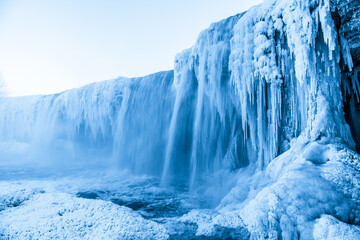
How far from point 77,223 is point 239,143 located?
5575 millimetres

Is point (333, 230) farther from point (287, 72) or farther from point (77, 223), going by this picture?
point (287, 72)

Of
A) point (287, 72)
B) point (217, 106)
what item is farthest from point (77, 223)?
point (217, 106)

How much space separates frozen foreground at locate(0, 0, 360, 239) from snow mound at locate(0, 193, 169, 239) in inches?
0.6

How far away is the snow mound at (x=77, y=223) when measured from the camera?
2063 millimetres

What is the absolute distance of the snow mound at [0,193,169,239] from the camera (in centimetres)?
206

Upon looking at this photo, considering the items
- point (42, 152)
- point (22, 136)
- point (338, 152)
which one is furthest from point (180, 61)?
point (22, 136)

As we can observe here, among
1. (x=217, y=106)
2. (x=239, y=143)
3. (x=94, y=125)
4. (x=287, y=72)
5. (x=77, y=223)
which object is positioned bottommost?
(x=77, y=223)

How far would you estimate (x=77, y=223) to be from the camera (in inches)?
91.9

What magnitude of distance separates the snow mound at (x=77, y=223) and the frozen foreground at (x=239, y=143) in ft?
0.05

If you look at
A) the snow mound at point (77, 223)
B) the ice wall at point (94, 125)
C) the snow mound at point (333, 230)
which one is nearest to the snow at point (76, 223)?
the snow mound at point (77, 223)

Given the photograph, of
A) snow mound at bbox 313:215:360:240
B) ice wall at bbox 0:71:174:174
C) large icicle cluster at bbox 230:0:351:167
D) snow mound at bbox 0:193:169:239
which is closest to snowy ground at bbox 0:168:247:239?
snow mound at bbox 0:193:169:239

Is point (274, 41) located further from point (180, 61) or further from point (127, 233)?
point (127, 233)

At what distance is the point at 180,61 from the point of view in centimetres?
789

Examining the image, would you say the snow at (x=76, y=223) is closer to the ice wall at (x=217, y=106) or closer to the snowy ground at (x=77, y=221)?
the snowy ground at (x=77, y=221)
